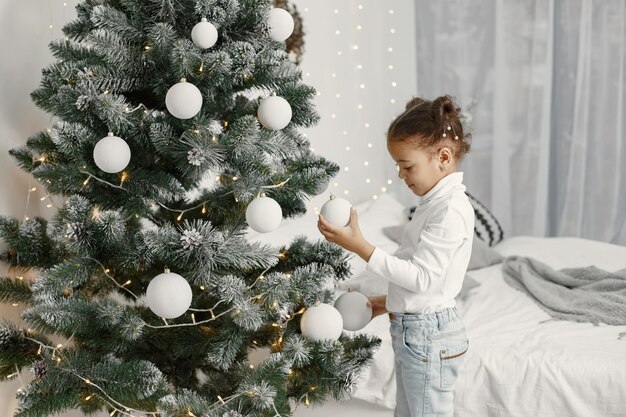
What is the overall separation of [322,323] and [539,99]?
3.17 meters

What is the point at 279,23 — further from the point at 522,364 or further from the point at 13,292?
the point at 522,364

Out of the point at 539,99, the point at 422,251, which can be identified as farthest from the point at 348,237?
the point at 539,99

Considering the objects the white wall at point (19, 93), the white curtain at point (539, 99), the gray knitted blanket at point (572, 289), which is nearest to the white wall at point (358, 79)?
the white curtain at point (539, 99)

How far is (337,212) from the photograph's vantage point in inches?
55.6

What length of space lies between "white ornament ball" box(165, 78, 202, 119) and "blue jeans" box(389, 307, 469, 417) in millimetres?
637

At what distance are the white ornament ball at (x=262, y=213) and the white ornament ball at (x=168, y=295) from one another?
0.58 feet

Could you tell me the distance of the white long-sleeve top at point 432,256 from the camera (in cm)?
143

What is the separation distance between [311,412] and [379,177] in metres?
1.84

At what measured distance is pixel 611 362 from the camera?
6.42ft

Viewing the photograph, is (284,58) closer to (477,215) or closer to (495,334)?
(495,334)

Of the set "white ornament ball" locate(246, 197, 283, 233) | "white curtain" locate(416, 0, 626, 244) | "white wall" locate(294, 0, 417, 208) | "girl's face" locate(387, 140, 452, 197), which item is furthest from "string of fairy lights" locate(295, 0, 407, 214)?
A: "white ornament ball" locate(246, 197, 283, 233)

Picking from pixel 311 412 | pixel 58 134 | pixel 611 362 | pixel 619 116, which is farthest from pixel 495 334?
pixel 619 116

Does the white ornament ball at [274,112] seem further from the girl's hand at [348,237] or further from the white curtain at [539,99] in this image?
the white curtain at [539,99]

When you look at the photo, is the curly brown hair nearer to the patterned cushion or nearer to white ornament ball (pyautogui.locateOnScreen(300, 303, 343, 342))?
white ornament ball (pyautogui.locateOnScreen(300, 303, 343, 342))
